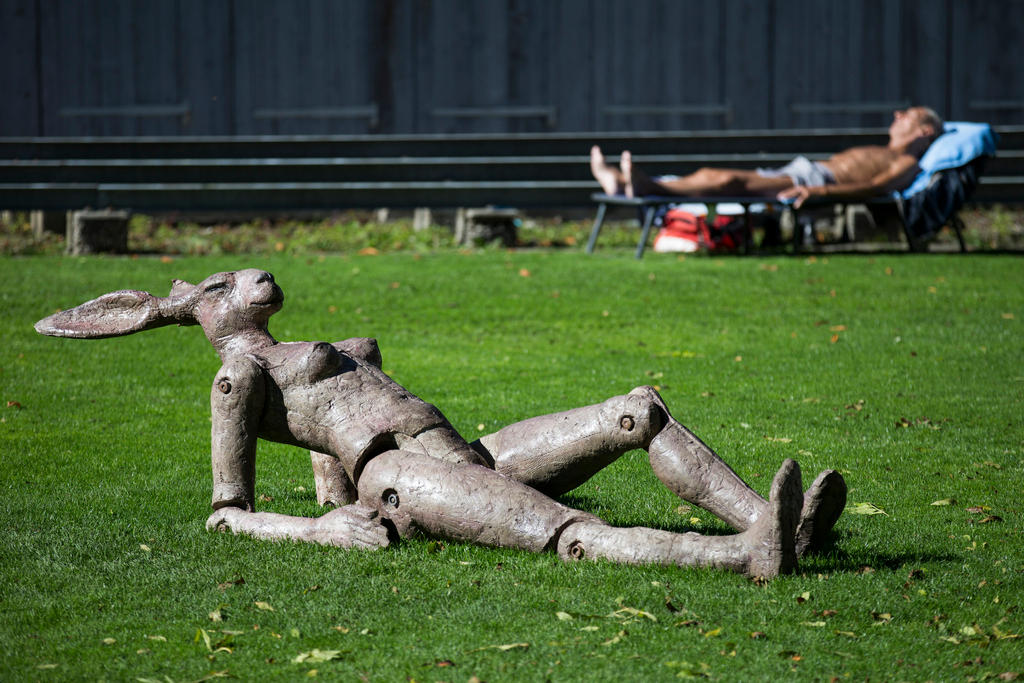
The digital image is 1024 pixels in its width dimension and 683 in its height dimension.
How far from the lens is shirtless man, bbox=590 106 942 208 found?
41.5 ft

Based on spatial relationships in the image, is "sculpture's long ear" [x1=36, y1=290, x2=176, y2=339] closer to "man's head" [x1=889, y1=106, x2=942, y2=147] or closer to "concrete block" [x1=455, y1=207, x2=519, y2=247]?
"concrete block" [x1=455, y1=207, x2=519, y2=247]

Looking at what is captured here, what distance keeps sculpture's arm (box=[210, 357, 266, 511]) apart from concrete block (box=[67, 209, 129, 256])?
30.8 feet

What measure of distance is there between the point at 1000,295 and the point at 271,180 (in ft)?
27.4

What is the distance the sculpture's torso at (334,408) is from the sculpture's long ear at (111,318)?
52 centimetres

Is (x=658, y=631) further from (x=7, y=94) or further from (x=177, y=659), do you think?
(x=7, y=94)

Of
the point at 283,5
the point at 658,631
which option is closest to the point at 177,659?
the point at 658,631

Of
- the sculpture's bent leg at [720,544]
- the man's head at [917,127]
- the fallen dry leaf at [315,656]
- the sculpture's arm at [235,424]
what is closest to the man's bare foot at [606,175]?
the man's head at [917,127]

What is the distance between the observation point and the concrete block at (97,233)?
43.6 ft

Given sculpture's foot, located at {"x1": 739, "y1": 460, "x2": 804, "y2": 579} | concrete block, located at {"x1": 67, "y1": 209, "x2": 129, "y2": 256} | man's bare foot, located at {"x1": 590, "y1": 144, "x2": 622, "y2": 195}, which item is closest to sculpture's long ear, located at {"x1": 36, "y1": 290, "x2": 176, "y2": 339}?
sculpture's foot, located at {"x1": 739, "y1": 460, "x2": 804, "y2": 579}

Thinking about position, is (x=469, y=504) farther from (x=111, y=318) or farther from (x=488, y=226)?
(x=488, y=226)

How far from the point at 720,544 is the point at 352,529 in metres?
1.32

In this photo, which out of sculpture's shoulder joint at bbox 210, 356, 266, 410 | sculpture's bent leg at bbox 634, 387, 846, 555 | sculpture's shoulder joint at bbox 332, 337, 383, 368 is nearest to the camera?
sculpture's bent leg at bbox 634, 387, 846, 555

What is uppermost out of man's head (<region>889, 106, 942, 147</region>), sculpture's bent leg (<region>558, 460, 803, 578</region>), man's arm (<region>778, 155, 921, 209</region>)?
man's head (<region>889, 106, 942, 147</region>)

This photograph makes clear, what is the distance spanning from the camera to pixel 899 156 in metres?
13.3
